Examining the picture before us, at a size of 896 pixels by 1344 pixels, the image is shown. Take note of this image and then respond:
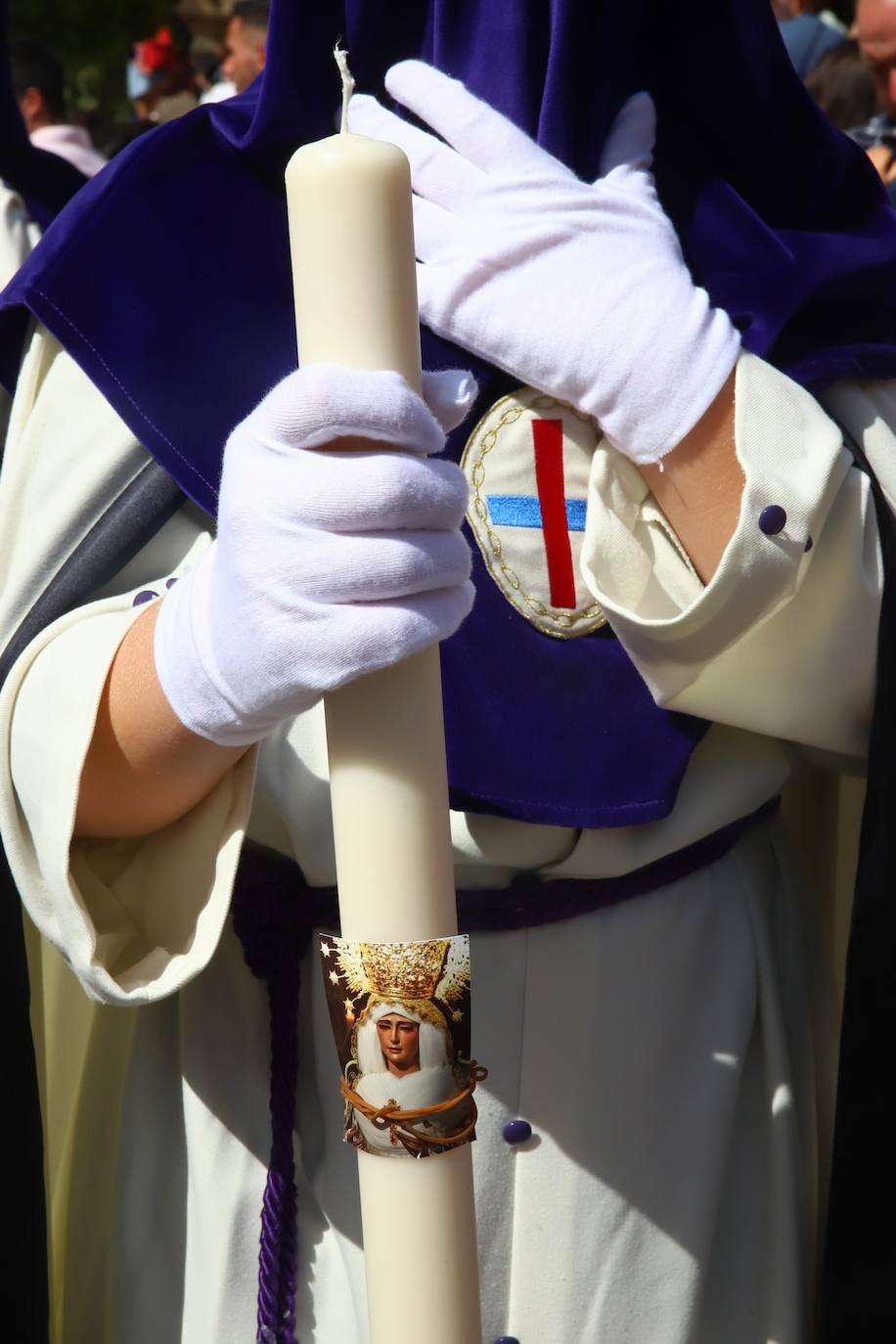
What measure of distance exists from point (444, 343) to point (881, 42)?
2.96 metres

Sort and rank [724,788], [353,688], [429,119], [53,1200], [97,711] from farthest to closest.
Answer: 1. [53,1200]
2. [724,788]
3. [429,119]
4. [97,711]
5. [353,688]

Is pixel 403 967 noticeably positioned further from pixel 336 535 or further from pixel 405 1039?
pixel 336 535

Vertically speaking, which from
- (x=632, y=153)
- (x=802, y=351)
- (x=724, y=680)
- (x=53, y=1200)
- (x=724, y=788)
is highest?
(x=632, y=153)

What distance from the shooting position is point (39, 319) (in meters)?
1.42

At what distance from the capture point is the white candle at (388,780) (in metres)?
0.92

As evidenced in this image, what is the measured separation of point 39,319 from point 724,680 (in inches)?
25.8

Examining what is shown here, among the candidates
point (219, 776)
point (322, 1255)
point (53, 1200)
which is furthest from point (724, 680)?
point (53, 1200)

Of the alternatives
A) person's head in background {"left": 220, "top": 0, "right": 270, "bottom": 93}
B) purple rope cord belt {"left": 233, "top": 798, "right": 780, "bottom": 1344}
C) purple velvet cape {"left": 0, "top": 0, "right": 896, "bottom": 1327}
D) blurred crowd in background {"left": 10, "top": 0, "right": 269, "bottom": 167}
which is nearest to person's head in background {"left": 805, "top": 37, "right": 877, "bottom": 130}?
blurred crowd in background {"left": 10, "top": 0, "right": 269, "bottom": 167}

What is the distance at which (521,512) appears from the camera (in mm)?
1415

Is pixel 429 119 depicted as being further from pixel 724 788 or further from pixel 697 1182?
pixel 697 1182

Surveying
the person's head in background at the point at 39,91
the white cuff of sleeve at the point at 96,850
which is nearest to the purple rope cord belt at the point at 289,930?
the white cuff of sleeve at the point at 96,850

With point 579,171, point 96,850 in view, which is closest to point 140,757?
point 96,850

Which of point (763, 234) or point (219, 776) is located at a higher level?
point (763, 234)

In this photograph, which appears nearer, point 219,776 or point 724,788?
point 219,776
